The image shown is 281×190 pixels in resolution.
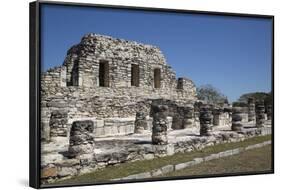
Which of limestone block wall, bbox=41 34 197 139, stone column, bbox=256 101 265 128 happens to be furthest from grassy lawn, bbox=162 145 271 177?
limestone block wall, bbox=41 34 197 139

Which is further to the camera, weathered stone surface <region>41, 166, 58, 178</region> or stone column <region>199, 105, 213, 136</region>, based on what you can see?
stone column <region>199, 105, 213, 136</region>

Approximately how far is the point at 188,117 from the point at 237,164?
1421mm

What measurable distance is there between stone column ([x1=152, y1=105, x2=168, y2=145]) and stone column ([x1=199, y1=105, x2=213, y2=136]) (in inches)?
33.4

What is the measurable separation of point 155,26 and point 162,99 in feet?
4.48

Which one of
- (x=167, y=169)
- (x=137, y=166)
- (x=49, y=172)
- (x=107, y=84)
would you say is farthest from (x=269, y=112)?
(x=49, y=172)

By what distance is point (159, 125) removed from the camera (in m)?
13.7

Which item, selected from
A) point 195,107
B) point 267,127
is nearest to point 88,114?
point 195,107

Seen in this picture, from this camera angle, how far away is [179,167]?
1378cm

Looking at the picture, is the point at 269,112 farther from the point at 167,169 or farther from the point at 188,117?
the point at 167,169

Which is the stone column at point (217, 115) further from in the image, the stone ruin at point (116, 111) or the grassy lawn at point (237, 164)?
the grassy lawn at point (237, 164)

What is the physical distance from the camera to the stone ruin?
1258 centimetres

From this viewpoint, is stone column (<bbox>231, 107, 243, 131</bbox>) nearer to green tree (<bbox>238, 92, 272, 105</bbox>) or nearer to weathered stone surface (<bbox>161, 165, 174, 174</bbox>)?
green tree (<bbox>238, 92, 272, 105</bbox>)

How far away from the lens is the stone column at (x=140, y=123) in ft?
43.8

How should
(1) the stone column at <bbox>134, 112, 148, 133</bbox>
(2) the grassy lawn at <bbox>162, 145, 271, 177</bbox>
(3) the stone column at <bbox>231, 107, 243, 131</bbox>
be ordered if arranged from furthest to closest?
(3) the stone column at <bbox>231, 107, 243, 131</bbox> → (2) the grassy lawn at <bbox>162, 145, 271, 177</bbox> → (1) the stone column at <bbox>134, 112, 148, 133</bbox>
